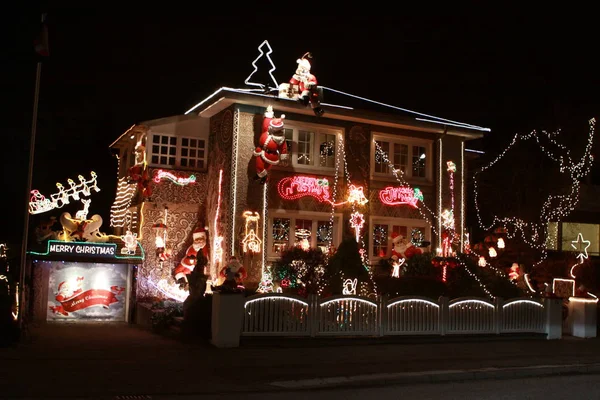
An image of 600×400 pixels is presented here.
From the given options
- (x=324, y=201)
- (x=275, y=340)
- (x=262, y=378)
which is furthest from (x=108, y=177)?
(x=262, y=378)

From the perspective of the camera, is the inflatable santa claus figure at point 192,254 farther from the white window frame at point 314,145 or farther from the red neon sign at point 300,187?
the white window frame at point 314,145

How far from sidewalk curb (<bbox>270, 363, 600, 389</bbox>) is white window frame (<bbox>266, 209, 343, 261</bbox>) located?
9720 mm

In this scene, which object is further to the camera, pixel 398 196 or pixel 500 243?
pixel 500 243

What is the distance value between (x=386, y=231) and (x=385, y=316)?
24.1 ft

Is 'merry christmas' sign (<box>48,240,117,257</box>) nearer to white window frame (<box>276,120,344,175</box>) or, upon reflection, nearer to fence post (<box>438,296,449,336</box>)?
white window frame (<box>276,120,344,175</box>)

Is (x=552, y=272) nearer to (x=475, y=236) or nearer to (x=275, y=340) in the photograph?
(x=475, y=236)

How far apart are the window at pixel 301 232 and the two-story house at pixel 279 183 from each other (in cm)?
3

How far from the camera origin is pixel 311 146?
2203cm

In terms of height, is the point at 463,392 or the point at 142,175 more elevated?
the point at 142,175

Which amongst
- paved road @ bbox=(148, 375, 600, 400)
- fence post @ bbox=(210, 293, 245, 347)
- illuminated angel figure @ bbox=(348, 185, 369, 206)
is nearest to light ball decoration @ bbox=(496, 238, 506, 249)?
illuminated angel figure @ bbox=(348, 185, 369, 206)

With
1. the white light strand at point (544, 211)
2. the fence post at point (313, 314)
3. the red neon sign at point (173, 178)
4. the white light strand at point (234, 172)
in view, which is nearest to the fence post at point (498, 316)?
the fence post at point (313, 314)

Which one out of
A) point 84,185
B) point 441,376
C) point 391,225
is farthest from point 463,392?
point 84,185

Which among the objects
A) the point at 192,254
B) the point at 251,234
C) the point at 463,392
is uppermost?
the point at 251,234

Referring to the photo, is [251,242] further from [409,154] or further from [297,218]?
[409,154]
